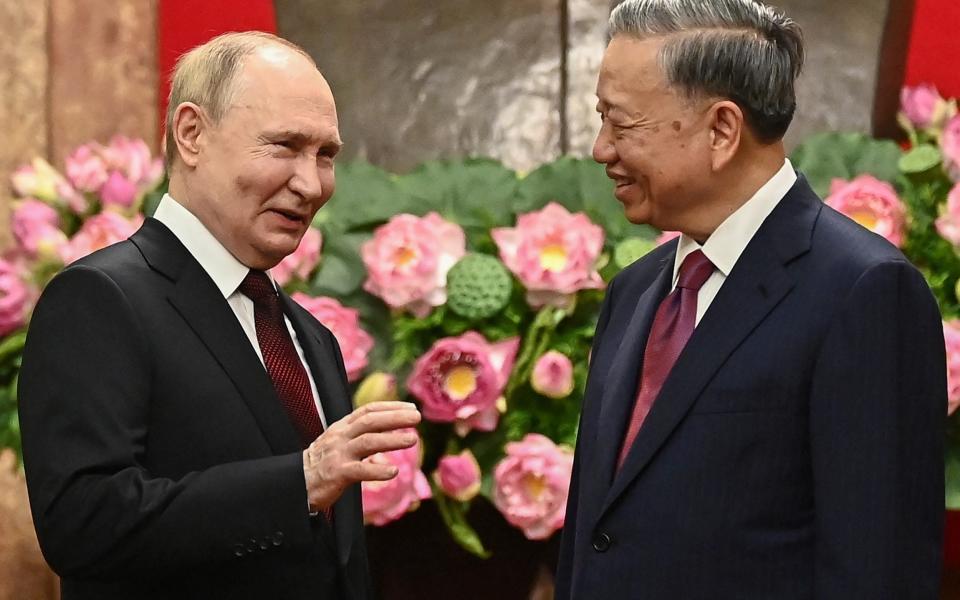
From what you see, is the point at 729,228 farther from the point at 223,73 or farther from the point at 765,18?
the point at 223,73

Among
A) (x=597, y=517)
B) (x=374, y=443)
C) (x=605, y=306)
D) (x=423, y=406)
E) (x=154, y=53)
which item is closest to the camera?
(x=374, y=443)

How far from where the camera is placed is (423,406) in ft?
4.85

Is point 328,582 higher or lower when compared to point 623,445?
lower

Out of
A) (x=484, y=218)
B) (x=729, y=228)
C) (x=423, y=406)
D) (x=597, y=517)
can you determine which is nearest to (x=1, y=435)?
(x=423, y=406)


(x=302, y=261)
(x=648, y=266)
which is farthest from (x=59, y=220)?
(x=648, y=266)

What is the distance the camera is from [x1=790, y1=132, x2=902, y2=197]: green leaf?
158cm

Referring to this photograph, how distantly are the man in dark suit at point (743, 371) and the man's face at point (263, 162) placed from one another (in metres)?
0.25

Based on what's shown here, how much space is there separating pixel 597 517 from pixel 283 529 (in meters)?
0.25

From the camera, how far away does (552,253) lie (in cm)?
148

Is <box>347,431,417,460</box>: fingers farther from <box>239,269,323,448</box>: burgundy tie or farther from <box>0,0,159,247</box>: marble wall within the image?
<box>0,0,159,247</box>: marble wall

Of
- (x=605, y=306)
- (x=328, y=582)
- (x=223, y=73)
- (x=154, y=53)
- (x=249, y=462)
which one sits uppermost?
(x=154, y=53)

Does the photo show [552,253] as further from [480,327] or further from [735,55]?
[735,55]

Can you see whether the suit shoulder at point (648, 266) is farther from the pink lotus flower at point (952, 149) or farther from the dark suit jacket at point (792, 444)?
the pink lotus flower at point (952, 149)

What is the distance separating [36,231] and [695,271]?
0.71 m
